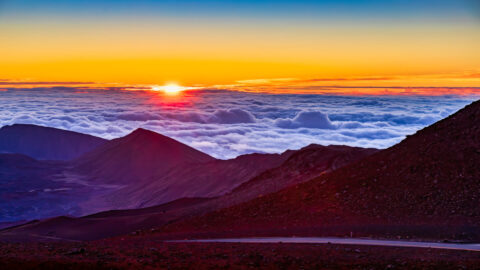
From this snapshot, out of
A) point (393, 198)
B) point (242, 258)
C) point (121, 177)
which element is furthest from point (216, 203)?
point (121, 177)

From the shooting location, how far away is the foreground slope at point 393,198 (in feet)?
82.3

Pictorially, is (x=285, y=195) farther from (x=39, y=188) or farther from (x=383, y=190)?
(x=39, y=188)

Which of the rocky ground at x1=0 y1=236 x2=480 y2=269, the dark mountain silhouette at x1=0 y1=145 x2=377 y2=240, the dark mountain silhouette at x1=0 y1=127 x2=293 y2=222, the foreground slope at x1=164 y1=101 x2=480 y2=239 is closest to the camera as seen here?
the rocky ground at x1=0 y1=236 x2=480 y2=269

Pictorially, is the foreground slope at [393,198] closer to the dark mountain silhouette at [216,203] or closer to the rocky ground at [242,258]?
the rocky ground at [242,258]

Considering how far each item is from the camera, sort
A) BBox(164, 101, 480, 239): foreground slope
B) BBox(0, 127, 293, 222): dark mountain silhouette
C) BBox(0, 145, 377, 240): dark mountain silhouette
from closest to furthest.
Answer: BBox(164, 101, 480, 239): foreground slope
BBox(0, 145, 377, 240): dark mountain silhouette
BBox(0, 127, 293, 222): dark mountain silhouette

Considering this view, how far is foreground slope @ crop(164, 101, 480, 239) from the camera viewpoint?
25094mm

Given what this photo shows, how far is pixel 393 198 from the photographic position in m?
28.5

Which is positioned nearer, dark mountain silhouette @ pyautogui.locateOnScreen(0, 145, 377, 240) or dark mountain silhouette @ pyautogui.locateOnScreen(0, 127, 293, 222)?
dark mountain silhouette @ pyautogui.locateOnScreen(0, 145, 377, 240)

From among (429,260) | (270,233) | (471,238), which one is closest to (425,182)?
(471,238)

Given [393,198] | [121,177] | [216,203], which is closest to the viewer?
[393,198]

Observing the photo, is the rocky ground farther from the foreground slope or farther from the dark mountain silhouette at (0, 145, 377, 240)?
the dark mountain silhouette at (0, 145, 377, 240)

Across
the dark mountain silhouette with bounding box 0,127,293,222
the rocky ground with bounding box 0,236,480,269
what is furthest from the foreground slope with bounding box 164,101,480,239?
the dark mountain silhouette with bounding box 0,127,293,222

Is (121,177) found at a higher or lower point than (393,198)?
lower

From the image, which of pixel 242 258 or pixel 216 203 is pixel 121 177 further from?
pixel 242 258
